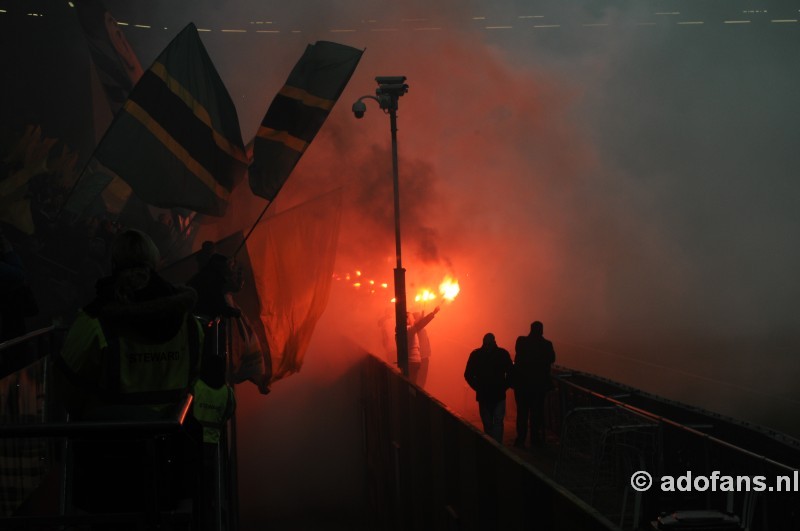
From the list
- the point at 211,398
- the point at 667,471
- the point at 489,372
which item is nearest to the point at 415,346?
the point at 489,372

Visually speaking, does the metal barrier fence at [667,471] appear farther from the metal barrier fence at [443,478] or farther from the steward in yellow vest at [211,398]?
the steward in yellow vest at [211,398]

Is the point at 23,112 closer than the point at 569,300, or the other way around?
the point at 23,112

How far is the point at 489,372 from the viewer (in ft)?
37.8

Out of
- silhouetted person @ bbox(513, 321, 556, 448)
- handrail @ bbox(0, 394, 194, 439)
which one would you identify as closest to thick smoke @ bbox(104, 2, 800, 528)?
silhouetted person @ bbox(513, 321, 556, 448)

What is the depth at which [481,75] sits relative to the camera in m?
33.3

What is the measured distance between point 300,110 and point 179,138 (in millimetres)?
1323

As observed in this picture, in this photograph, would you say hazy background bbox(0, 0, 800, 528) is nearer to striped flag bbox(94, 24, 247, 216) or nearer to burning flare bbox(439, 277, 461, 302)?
burning flare bbox(439, 277, 461, 302)

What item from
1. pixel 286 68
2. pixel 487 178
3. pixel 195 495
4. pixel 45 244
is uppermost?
pixel 286 68

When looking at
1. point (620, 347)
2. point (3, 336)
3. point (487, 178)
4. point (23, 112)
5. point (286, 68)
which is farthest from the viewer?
point (487, 178)

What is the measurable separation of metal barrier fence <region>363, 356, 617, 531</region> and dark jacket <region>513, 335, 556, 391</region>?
1.73 meters

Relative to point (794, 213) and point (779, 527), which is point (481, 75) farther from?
point (779, 527)

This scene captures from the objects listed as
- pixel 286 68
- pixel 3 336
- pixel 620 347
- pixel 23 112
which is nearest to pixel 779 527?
pixel 3 336

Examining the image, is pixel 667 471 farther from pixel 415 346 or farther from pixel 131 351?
pixel 415 346

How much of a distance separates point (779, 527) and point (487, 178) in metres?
29.6
